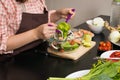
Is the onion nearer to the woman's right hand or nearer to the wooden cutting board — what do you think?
the wooden cutting board

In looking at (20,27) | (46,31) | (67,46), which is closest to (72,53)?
(67,46)

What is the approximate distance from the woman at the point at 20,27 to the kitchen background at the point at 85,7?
0.67 meters

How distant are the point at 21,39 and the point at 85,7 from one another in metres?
0.97

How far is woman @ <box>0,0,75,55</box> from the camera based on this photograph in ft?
3.17

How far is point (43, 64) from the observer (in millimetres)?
922

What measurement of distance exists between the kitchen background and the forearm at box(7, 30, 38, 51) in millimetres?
913

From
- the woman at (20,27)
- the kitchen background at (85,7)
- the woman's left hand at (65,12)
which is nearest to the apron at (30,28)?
the woman at (20,27)

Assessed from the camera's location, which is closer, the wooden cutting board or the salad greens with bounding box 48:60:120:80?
the salad greens with bounding box 48:60:120:80

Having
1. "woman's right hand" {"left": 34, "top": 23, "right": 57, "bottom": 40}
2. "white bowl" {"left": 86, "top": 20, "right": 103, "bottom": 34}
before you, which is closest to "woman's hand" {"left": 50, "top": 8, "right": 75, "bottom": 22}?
"white bowl" {"left": 86, "top": 20, "right": 103, "bottom": 34}

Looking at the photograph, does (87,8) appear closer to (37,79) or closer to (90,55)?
(90,55)

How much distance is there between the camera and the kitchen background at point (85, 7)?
1775mm

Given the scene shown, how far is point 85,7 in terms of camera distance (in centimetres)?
185

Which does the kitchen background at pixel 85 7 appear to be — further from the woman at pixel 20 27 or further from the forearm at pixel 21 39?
the forearm at pixel 21 39

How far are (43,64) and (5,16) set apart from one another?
26 centimetres
